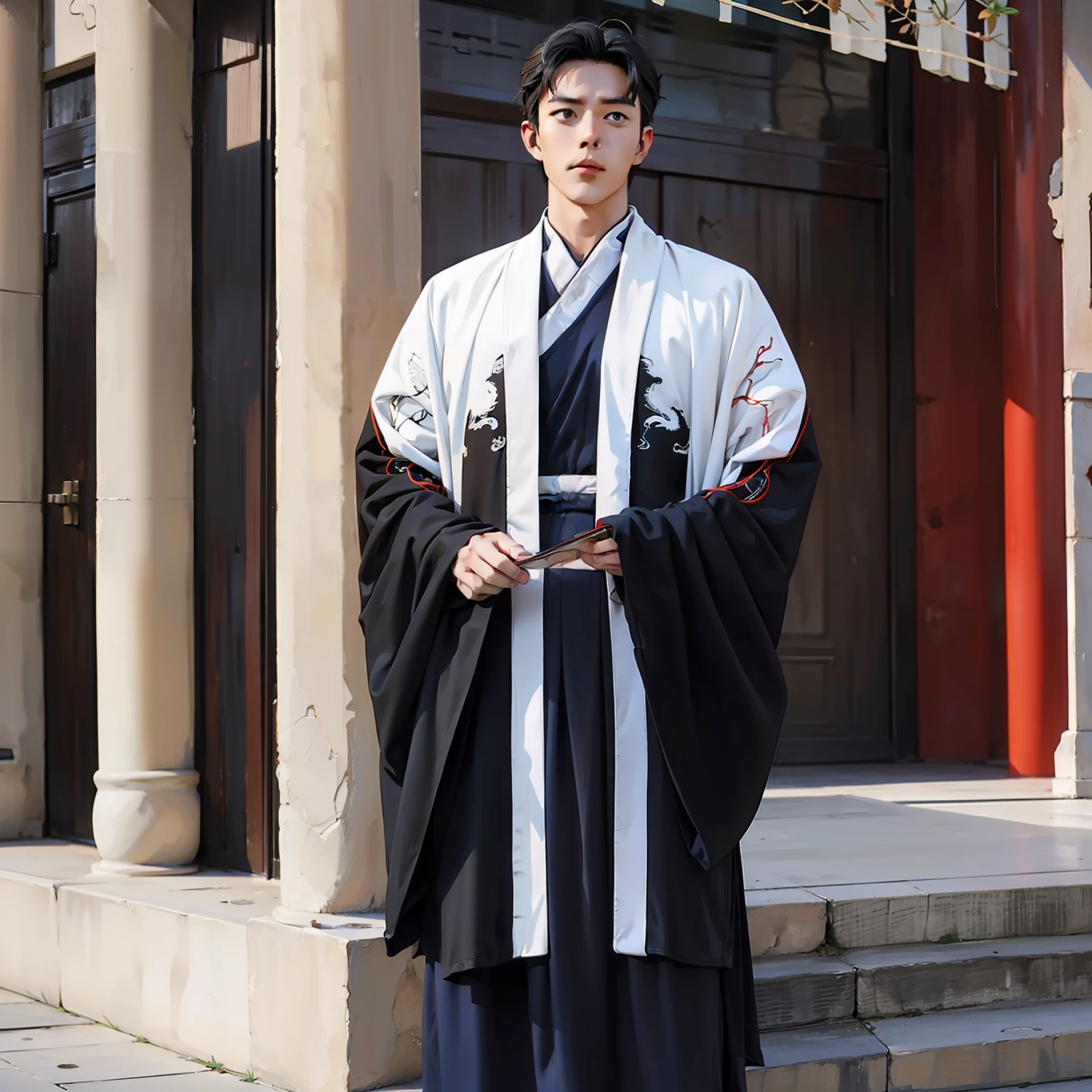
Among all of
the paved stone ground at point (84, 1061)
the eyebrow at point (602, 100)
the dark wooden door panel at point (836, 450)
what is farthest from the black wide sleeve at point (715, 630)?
the dark wooden door panel at point (836, 450)

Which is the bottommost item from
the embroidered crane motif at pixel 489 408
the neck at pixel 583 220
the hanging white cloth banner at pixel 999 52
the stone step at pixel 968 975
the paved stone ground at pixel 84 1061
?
the paved stone ground at pixel 84 1061

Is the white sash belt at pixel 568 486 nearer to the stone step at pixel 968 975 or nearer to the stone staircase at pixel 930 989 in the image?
the stone staircase at pixel 930 989

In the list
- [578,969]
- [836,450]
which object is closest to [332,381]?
[578,969]

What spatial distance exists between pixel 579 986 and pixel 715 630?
0.65m

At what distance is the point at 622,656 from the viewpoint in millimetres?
2770

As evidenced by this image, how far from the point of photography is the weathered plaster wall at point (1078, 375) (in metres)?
6.23

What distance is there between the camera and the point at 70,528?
5.18m

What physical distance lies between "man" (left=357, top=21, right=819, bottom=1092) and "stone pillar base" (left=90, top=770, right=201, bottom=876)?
172cm

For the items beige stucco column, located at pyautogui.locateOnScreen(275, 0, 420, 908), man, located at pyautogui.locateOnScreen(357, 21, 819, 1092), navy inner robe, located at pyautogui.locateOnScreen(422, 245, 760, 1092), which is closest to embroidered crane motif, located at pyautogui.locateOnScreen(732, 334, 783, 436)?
man, located at pyautogui.locateOnScreen(357, 21, 819, 1092)

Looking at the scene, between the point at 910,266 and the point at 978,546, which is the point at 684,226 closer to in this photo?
the point at 910,266

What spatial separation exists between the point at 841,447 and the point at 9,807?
385 cm

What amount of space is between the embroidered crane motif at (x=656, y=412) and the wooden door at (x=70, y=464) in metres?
2.82

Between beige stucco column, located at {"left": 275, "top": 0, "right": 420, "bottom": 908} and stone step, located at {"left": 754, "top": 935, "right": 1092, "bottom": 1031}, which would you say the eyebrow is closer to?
beige stucco column, located at {"left": 275, "top": 0, "right": 420, "bottom": 908}

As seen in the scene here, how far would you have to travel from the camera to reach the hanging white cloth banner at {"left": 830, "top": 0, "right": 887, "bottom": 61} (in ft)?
18.8
